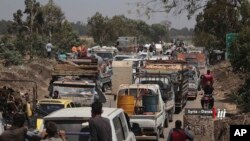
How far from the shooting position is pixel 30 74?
37.8 meters

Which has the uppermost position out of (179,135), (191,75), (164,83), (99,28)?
(99,28)

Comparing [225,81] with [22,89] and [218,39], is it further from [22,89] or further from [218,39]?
[218,39]

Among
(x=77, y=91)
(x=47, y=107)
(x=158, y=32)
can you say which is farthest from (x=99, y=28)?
(x=158, y=32)

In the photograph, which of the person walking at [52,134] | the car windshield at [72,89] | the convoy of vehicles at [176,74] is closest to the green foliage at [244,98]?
the convoy of vehicles at [176,74]

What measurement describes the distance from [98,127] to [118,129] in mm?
1035

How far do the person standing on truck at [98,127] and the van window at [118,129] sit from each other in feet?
1.98

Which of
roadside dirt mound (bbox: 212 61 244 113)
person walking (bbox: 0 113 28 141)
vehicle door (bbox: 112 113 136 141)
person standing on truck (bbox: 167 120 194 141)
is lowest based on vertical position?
roadside dirt mound (bbox: 212 61 244 113)

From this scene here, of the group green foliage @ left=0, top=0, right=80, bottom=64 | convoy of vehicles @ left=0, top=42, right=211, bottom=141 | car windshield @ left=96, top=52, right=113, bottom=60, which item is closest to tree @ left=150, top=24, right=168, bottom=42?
green foliage @ left=0, top=0, right=80, bottom=64

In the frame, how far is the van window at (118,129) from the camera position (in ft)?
33.5

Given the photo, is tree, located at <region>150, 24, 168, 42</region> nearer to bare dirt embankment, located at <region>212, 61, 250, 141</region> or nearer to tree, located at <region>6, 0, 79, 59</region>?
tree, located at <region>6, 0, 79, 59</region>

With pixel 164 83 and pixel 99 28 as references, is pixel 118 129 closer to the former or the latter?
pixel 164 83

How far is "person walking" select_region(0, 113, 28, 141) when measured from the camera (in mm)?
9297

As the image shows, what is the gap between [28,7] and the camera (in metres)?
64.2

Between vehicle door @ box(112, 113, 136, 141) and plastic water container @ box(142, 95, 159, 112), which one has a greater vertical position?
vehicle door @ box(112, 113, 136, 141)
